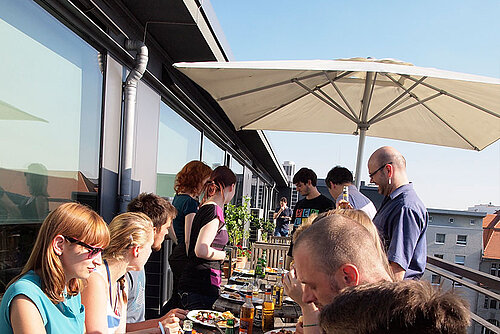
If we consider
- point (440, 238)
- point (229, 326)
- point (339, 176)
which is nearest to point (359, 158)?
point (339, 176)

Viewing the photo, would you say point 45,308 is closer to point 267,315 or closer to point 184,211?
point 267,315

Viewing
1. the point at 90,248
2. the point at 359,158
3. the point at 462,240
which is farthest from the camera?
the point at 462,240

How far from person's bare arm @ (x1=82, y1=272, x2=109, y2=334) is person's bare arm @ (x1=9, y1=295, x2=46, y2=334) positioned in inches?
13.1

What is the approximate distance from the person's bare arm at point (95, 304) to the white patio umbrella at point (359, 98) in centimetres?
148

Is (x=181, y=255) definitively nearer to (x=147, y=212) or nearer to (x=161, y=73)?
(x=147, y=212)

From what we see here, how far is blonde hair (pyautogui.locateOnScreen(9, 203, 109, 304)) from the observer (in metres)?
1.50

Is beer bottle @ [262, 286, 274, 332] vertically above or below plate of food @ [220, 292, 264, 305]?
above

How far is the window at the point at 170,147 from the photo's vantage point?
4.69 metres

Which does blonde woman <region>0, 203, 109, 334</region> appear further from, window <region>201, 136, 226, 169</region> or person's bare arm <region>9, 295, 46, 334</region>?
→ window <region>201, 136, 226, 169</region>

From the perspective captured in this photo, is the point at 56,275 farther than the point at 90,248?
No

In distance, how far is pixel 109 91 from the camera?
10.6 feet

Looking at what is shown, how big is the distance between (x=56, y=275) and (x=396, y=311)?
137 cm

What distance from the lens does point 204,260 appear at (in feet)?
9.15

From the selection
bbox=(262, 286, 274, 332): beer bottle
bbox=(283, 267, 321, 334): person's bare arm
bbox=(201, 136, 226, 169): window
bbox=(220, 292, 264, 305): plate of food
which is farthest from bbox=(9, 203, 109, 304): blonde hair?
bbox=(201, 136, 226, 169): window
